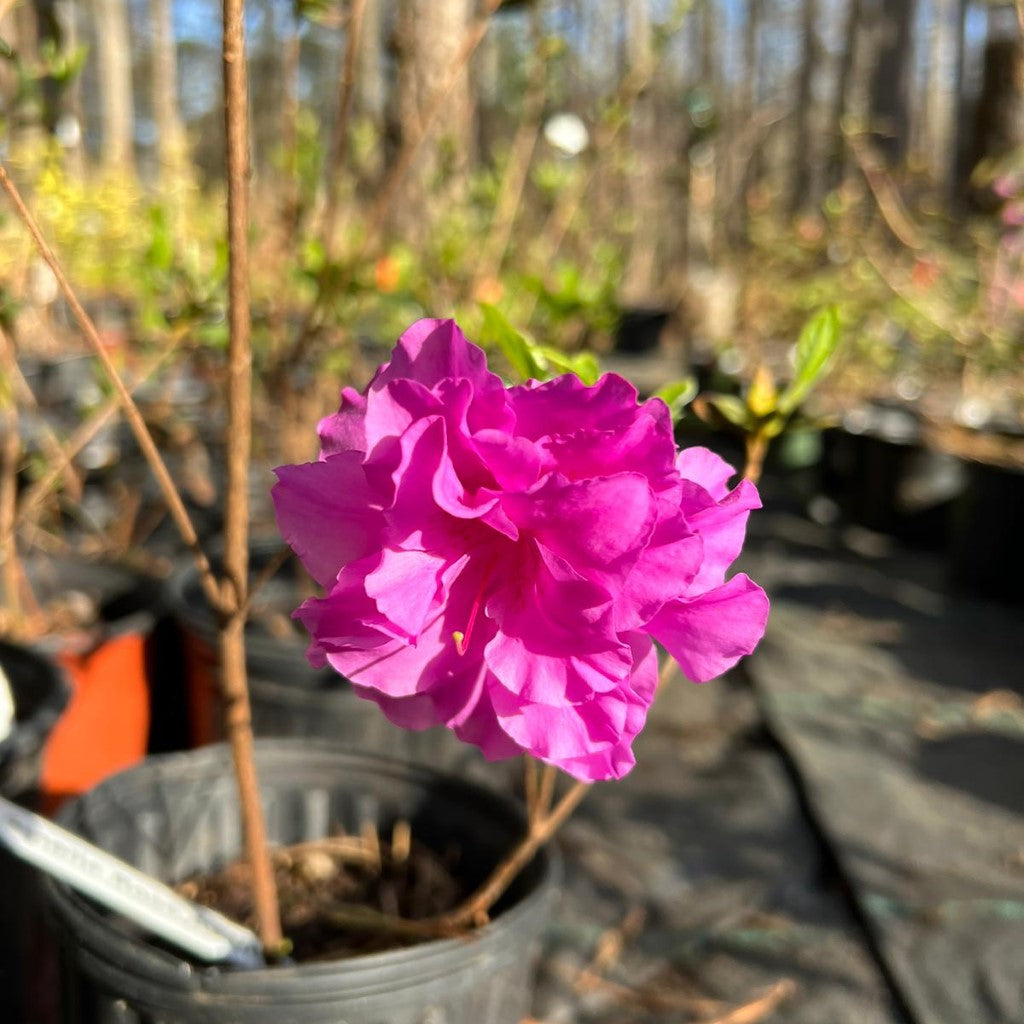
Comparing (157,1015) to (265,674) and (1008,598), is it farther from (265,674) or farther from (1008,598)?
(1008,598)

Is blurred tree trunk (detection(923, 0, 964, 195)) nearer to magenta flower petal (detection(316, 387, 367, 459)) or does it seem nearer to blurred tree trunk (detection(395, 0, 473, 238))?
blurred tree trunk (detection(395, 0, 473, 238))

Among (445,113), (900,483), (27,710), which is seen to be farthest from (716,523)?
(900,483)

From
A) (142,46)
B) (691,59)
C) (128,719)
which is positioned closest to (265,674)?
(128,719)

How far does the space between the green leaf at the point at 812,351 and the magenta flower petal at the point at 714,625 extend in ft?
0.92

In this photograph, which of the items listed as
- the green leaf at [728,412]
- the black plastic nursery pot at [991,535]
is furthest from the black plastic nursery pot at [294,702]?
the black plastic nursery pot at [991,535]

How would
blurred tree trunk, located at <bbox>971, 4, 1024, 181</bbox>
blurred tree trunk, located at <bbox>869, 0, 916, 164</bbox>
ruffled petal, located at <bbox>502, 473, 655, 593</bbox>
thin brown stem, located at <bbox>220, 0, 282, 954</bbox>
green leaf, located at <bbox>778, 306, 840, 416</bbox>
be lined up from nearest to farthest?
1. ruffled petal, located at <bbox>502, 473, 655, 593</bbox>
2. thin brown stem, located at <bbox>220, 0, 282, 954</bbox>
3. green leaf, located at <bbox>778, 306, 840, 416</bbox>
4. blurred tree trunk, located at <bbox>971, 4, 1024, 181</bbox>
5. blurred tree trunk, located at <bbox>869, 0, 916, 164</bbox>

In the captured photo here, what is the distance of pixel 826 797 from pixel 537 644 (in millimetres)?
1667

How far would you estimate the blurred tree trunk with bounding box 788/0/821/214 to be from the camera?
1509cm

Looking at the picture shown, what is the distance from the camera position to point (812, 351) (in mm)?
857

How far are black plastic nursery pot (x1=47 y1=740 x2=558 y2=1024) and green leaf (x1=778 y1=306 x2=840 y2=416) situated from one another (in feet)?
1.73

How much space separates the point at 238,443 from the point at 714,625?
0.42 meters

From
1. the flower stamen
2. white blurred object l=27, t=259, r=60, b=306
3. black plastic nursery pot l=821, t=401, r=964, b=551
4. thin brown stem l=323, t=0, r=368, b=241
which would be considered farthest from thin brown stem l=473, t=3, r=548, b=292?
black plastic nursery pot l=821, t=401, r=964, b=551

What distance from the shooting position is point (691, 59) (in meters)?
17.4

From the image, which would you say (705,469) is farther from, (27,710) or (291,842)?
(27,710)
